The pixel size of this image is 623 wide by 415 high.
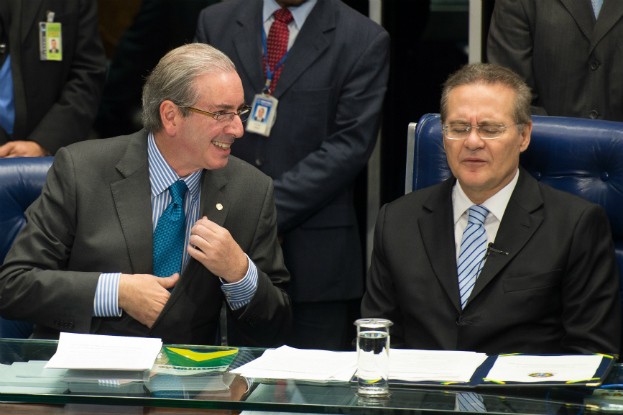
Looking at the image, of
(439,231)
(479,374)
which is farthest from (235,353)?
(439,231)

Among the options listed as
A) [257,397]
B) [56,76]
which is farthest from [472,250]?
[56,76]

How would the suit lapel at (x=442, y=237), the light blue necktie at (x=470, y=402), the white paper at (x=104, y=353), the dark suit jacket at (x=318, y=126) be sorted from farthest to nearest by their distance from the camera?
1. the dark suit jacket at (x=318, y=126)
2. the suit lapel at (x=442, y=237)
3. the white paper at (x=104, y=353)
4. the light blue necktie at (x=470, y=402)

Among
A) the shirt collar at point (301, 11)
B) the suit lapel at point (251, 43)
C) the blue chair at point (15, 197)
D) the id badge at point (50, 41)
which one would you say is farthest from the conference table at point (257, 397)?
the id badge at point (50, 41)

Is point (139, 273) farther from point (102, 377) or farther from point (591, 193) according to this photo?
point (591, 193)

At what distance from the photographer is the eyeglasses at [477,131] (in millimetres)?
2436

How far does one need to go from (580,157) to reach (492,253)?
1.35ft

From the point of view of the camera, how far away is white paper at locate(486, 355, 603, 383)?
A: 1.74 meters

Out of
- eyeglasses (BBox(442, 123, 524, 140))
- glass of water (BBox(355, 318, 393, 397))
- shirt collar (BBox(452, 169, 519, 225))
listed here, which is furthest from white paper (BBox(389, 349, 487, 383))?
eyeglasses (BBox(442, 123, 524, 140))

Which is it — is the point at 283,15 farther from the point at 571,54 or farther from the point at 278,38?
the point at 571,54

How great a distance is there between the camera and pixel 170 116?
2621mm

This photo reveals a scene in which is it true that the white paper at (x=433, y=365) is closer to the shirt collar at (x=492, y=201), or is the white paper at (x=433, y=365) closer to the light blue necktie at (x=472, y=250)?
the light blue necktie at (x=472, y=250)

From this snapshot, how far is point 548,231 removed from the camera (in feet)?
7.83

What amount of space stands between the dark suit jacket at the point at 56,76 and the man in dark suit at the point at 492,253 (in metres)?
1.66

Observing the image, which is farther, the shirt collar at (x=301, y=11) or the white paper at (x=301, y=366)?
the shirt collar at (x=301, y=11)
